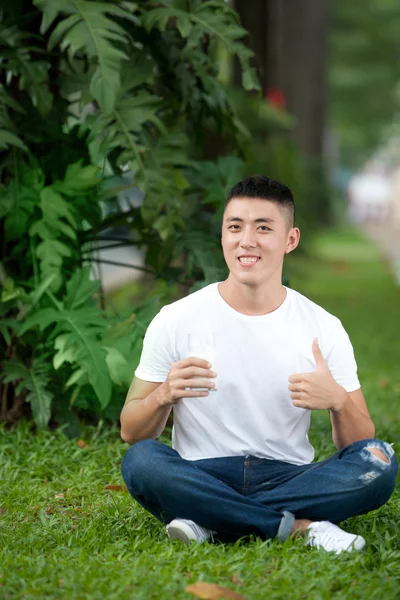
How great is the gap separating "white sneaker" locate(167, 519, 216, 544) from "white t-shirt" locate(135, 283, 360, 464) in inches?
8.8

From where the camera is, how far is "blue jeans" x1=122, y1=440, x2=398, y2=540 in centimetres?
366

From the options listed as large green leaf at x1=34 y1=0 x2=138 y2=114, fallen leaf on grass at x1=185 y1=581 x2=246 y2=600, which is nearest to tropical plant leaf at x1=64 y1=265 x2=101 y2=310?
large green leaf at x1=34 y1=0 x2=138 y2=114

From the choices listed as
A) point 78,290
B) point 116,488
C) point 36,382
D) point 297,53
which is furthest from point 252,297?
point 297,53

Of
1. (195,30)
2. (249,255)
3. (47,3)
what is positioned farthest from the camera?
(195,30)

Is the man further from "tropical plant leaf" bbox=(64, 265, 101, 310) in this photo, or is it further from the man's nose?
"tropical plant leaf" bbox=(64, 265, 101, 310)

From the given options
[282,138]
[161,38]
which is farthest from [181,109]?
[282,138]

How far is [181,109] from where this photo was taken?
220 inches

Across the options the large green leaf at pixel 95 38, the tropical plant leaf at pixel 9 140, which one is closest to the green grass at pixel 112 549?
the tropical plant leaf at pixel 9 140

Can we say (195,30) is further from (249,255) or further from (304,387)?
(304,387)

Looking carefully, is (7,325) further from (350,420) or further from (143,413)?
(350,420)

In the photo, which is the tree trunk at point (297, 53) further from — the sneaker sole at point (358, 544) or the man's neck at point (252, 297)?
the sneaker sole at point (358, 544)

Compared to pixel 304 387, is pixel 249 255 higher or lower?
higher

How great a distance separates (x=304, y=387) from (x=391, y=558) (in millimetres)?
641

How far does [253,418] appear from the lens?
373 centimetres
